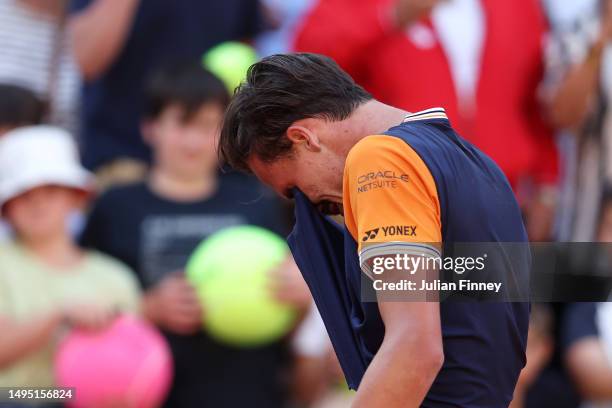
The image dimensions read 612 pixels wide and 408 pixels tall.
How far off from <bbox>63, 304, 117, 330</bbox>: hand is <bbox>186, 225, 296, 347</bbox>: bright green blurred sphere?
0.48m

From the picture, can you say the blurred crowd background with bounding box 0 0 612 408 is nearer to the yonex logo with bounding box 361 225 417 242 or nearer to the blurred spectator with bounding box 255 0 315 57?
the blurred spectator with bounding box 255 0 315 57

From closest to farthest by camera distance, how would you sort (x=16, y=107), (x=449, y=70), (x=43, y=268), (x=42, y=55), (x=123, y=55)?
1. (x=43, y=268)
2. (x=16, y=107)
3. (x=449, y=70)
4. (x=123, y=55)
5. (x=42, y=55)

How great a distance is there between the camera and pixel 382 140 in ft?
10.0

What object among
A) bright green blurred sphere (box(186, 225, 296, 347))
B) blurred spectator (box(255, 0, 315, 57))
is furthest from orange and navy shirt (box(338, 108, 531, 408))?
blurred spectator (box(255, 0, 315, 57))

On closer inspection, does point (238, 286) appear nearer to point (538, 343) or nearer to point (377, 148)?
point (538, 343)

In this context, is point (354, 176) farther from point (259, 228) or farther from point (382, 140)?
point (259, 228)

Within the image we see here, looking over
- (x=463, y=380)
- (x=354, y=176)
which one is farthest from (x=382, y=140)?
(x=463, y=380)

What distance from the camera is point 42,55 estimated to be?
6578mm

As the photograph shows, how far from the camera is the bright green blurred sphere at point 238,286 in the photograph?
18.2 ft

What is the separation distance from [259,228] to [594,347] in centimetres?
176

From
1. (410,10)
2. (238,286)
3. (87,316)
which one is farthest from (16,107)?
(410,10)

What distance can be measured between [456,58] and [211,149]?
132 centimetres

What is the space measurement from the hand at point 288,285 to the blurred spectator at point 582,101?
1790mm

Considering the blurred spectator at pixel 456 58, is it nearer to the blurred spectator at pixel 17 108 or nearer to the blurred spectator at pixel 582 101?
the blurred spectator at pixel 582 101
